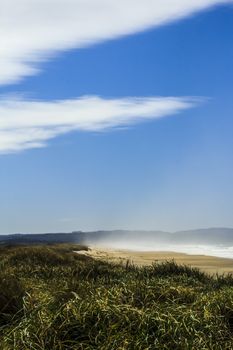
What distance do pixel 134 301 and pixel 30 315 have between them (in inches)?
45.7

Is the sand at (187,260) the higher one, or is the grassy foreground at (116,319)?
the sand at (187,260)

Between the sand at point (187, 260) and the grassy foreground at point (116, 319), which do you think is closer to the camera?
the grassy foreground at point (116, 319)

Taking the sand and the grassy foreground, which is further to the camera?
the sand

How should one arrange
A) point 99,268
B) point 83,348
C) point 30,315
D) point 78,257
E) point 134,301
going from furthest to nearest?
point 78,257 < point 99,268 < point 134,301 < point 30,315 < point 83,348

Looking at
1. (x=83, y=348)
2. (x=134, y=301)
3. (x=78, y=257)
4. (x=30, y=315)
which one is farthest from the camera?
(x=78, y=257)

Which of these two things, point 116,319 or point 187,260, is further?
point 187,260

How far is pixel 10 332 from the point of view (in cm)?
614

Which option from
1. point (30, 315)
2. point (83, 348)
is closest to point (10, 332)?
point (30, 315)

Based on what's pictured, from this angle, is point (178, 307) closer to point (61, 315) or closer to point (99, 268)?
point (61, 315)

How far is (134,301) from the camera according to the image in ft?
22.9

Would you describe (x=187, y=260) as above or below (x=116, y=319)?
above

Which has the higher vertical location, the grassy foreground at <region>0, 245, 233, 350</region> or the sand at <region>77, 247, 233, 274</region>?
the sand at <region>77, 247, 233, 274</region>

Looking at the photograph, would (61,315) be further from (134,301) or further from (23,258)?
(23,258)

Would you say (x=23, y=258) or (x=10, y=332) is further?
(x=23, y=258)
